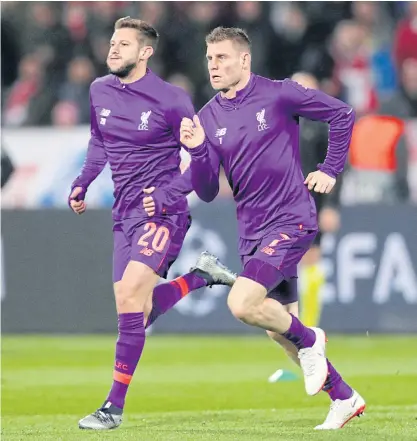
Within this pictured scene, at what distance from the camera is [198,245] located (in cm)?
1548

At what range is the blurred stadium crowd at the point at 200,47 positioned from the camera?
18359 mm

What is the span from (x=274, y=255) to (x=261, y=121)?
2.95 feet

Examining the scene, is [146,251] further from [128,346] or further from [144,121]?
[144,121]

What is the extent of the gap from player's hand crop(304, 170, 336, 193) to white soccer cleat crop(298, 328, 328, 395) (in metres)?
0.96

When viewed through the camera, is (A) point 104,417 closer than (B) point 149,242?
Yes

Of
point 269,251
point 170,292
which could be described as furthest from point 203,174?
point 170,292

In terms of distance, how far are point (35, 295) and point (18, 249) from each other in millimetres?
565

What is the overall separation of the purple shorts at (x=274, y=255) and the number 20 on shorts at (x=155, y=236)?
0.77 metres

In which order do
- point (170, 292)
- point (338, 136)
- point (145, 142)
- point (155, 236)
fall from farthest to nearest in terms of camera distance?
point (170, 292) < point (145, 142) < point (155, 236) < point (338, 136)

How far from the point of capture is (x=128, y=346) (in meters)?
9.29

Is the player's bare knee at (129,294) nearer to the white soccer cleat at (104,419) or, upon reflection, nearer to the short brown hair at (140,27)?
the white soccer cleat at (104,419)

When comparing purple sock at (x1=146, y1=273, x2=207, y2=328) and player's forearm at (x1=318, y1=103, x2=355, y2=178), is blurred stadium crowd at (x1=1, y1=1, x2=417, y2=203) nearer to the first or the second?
purple sock at (x1=146, y1=273, x2=207, y2=328)

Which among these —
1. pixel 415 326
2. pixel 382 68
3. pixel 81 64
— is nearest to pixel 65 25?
pixel 81 64

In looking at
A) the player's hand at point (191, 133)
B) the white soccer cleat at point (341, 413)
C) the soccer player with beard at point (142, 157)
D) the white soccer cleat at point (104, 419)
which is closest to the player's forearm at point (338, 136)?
the player's hand at point (191, 133)
